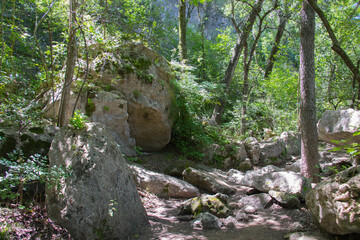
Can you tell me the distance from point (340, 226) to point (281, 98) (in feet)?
37.3

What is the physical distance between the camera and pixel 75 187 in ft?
11.1

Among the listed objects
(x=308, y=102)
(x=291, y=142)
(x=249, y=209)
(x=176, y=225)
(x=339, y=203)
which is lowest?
(x=176, y=225)

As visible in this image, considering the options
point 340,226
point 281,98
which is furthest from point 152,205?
point 281,98

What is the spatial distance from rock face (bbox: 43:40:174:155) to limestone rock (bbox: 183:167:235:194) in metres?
1.77

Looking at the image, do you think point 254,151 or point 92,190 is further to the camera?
point 254,151

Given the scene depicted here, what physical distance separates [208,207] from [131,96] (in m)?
3.90

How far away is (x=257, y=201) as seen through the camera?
17.5ft

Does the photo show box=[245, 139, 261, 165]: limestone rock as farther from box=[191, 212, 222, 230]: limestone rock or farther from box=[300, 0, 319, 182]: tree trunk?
box=[191, 212, 222, 230]: limestone rock

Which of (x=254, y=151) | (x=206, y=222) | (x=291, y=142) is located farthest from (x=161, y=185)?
(x=291, y=142)

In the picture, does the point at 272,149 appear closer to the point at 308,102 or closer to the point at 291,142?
the point at 291,142

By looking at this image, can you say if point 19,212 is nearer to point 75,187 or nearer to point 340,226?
point 75,187

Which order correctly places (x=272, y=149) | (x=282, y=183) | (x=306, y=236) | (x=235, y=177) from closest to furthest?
(x=306, y=236) → (x=282, y=183) → (x=235, y=177) → (x=272, y=149)

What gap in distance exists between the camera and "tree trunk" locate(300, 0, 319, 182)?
6164 mm

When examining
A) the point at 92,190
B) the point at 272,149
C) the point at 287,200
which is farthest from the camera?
the point at 272,149
